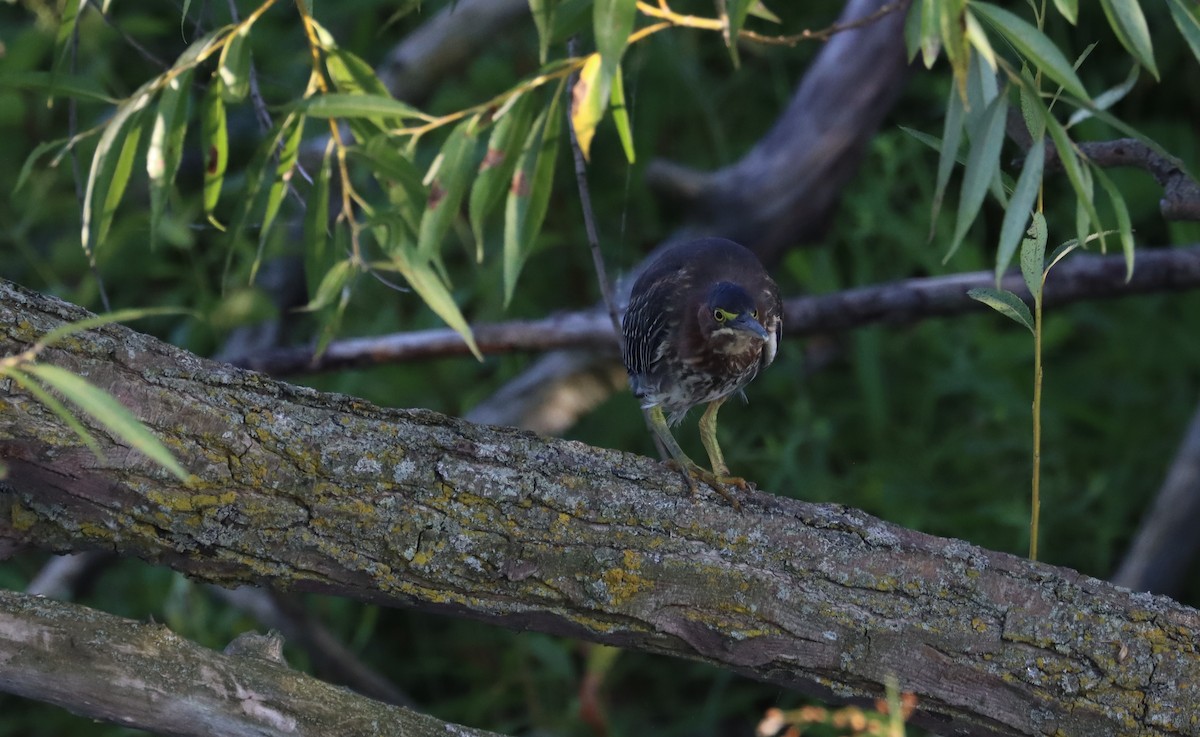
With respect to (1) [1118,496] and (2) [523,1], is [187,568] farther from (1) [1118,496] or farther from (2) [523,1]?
(1) [1118,496]

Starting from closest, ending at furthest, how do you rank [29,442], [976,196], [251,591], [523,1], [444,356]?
[976,196] < [29,442] < [444,356] < [251,591] < [523,1]

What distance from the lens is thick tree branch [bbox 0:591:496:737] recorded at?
2182mm

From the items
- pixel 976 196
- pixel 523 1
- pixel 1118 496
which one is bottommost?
pixel 1118 496

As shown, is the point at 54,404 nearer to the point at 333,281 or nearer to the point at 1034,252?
the point at 333,281

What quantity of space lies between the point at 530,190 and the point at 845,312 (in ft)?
7.33

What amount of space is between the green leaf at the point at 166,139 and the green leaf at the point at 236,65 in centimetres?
9

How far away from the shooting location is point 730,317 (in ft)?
10.9

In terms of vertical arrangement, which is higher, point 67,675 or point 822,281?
point 822,281

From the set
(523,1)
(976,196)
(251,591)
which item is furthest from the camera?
(523,1)

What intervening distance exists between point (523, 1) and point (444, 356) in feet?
5.86

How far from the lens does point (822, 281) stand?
17.2 ft

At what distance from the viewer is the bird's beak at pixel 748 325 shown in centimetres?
324

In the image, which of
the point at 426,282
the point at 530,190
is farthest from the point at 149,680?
the point at 530,190

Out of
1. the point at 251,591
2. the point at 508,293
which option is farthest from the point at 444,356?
the point at 508,293
